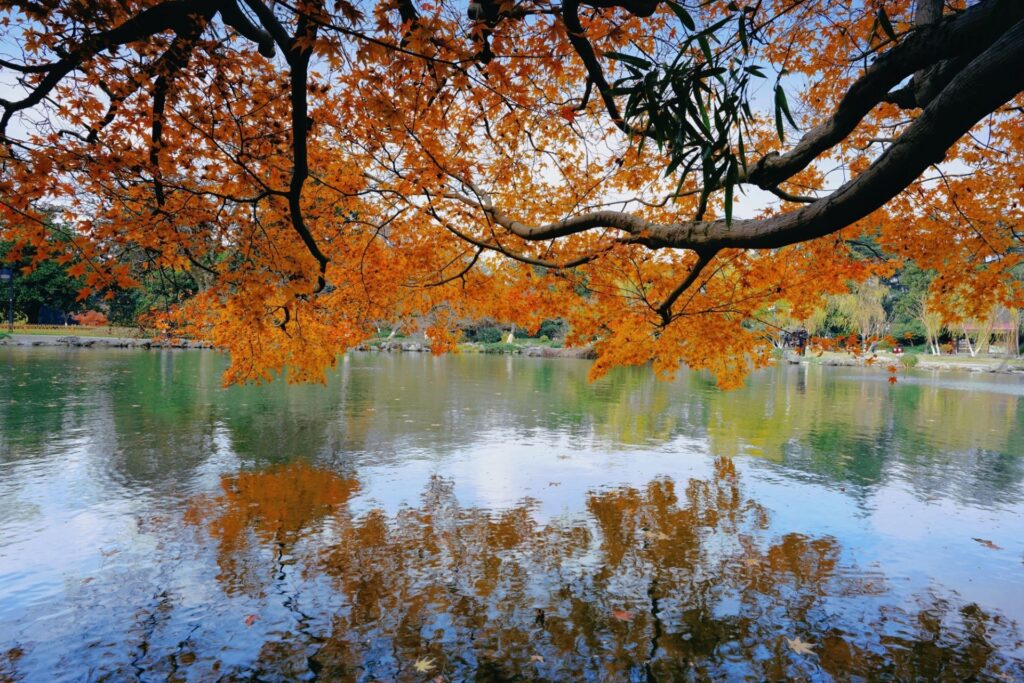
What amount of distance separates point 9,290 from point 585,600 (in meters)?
49.1

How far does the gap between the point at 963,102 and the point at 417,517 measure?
20.9 feet

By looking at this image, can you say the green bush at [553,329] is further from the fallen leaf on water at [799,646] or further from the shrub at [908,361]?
the fallen leaf on water at [799,646]

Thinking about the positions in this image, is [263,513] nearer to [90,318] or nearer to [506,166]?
[506,166]

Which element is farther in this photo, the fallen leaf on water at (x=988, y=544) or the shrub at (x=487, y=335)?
the shrub at (x=487, y=335)

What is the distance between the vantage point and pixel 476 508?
7.52 metres

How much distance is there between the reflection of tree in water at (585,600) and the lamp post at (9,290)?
1649 inches

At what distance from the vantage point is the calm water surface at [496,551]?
416 centimetres

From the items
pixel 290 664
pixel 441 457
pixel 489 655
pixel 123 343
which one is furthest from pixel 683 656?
pixel 123 343

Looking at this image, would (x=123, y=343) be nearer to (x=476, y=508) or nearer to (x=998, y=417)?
(x=476, y=508)

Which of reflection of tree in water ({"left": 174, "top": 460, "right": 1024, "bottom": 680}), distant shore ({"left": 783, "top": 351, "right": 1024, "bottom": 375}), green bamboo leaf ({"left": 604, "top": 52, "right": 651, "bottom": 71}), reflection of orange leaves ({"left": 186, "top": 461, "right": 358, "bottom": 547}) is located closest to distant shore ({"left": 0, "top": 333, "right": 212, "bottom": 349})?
reflection of orange leaves ({"left": 186, "top": 461, "right": 358, "bottom": 547})

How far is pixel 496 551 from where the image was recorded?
19.9 feet

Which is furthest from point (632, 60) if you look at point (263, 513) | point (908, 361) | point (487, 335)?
point (487, 335)

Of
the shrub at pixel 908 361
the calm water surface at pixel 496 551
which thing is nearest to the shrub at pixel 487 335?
the shrub at pixel 908 361

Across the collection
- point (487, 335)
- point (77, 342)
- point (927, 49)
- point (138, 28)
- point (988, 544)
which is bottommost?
point (988, 544)
